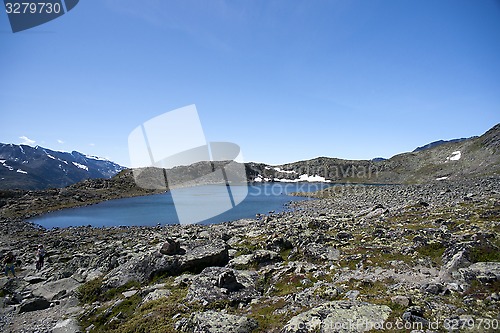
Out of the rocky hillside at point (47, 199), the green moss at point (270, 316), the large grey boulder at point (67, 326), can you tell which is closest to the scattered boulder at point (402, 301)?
the green moss at point (270, 316)

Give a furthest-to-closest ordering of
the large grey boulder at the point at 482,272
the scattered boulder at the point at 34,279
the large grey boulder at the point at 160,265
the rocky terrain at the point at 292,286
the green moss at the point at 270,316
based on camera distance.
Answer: the scattered boulder at the point at 34,279, the large grey boulder at the point at 160,265, the large grey boulder at the point at 482,272, the green moss at the point at 270,316, the rocky terrain at the point at 292,286

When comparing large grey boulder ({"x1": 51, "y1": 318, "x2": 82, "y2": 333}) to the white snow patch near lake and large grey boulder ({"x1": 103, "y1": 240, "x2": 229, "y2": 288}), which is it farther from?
the white snow patch near lake

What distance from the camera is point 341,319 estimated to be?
420 inches

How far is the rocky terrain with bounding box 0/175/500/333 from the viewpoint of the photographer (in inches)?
445

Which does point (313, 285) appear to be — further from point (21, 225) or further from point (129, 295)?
point (21, 225)

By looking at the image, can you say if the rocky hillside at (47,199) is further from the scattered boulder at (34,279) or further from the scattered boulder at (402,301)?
the scattered boulder at (402,301)

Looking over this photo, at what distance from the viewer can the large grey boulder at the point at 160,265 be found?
21.0 m

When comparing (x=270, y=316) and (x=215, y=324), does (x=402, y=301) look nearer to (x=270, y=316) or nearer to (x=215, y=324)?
(x=270, y=316)

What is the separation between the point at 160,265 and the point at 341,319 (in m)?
15.6

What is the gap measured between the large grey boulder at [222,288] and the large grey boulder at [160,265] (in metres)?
3.17

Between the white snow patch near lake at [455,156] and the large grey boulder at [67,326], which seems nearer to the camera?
the large grey boulder at [67,326]

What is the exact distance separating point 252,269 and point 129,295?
937 centimetres

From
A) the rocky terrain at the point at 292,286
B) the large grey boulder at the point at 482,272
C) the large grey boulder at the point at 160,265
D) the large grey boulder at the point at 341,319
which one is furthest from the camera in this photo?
the large grey boulder at the point at 160,265

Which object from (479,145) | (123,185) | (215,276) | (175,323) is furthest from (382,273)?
(479,145)
